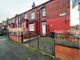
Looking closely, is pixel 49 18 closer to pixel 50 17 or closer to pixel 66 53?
pixel 50 17

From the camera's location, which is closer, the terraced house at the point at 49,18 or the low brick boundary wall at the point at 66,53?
the low brick boundary wall at the point at 66,53

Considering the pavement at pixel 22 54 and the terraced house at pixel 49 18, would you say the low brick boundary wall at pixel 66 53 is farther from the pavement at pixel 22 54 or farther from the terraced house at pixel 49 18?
the terraced house at pixel 49 18

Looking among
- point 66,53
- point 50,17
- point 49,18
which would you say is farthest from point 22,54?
point 49,18

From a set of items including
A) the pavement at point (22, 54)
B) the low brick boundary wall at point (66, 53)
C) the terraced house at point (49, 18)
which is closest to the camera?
the low brick boundary wall at point (66, 53)

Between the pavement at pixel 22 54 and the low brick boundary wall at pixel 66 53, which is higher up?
the low brick boundary wall at pixel 66 53

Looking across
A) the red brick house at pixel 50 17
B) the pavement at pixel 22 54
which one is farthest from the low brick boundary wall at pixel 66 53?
the red brick house at pixel 50 17

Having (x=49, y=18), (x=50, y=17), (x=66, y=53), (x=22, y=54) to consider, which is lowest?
(x=22, y=54)

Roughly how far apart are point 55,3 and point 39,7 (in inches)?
346

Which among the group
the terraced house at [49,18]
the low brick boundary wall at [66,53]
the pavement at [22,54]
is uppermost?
the terraced house at [49,18]

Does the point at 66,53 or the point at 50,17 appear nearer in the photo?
the point at 66,53

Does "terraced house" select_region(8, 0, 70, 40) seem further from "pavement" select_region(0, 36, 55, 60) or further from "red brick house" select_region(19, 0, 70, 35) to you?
"pavement" select_region(0, 36, 55, 60)

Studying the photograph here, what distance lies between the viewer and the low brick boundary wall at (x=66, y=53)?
1806 cm

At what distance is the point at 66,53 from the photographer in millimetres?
19781

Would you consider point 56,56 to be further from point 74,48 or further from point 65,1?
point 65,1
